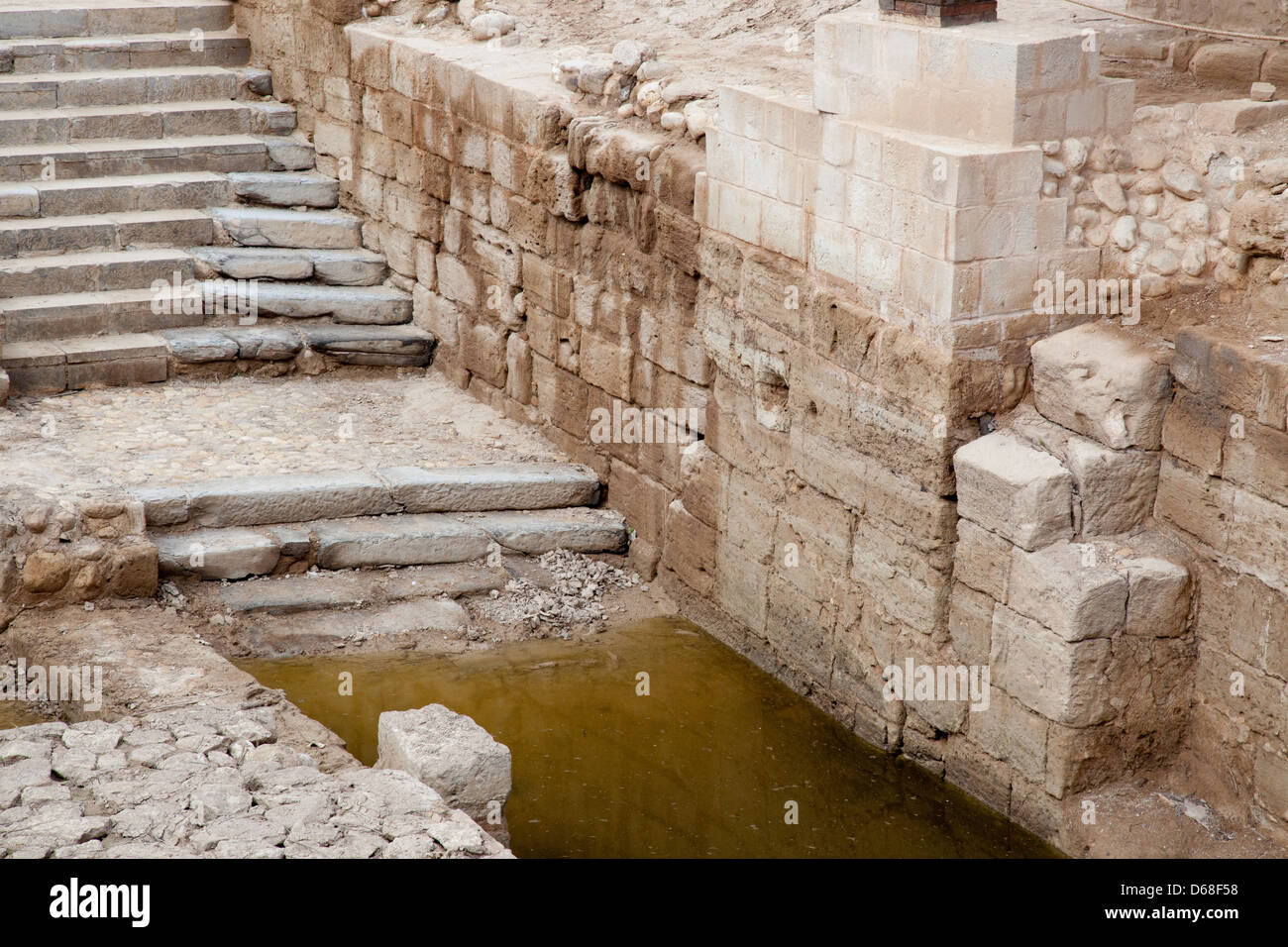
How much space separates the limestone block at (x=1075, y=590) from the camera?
543 centimetres

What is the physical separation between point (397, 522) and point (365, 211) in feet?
11.1

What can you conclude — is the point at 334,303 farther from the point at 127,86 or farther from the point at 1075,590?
the point at 1075,590

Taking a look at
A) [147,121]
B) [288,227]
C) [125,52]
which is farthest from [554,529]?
[125,52]

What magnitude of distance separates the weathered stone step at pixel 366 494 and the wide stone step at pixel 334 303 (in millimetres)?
2088

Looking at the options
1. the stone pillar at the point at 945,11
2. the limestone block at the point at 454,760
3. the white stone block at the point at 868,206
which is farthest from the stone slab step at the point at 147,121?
the limestone block at the point at 454,760

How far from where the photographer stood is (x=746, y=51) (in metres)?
8.85

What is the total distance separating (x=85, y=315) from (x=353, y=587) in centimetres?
297

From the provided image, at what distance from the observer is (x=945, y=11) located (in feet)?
19.1

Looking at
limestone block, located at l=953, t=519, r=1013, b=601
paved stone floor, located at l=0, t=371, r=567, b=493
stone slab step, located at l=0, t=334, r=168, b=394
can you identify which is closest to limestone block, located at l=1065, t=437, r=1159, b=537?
limestone block, located at l=953, t=519, r=1013, b=601

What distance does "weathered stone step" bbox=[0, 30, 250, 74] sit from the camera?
10.6 m

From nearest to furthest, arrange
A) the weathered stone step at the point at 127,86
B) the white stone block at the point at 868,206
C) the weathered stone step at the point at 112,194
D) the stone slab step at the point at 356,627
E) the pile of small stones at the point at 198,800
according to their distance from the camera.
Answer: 1. the pile of small stones at the point at 198,800
2. the white stone block at the point at 868,206
3. the stone slab step at the point at 356,627
4. the weathered stone step at the point at 112,194
5. the weathered stone step at the point at 127,86

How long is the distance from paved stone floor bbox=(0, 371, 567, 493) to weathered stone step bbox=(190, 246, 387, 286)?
35.5 inches

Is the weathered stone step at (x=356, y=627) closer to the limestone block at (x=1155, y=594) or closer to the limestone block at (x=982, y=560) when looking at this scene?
the limestone block at (x=982, y=560)

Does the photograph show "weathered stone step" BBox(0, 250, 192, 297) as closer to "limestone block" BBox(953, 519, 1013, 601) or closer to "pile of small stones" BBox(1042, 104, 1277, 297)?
"limestone block" BBox(953, 519, 1013, 601)
